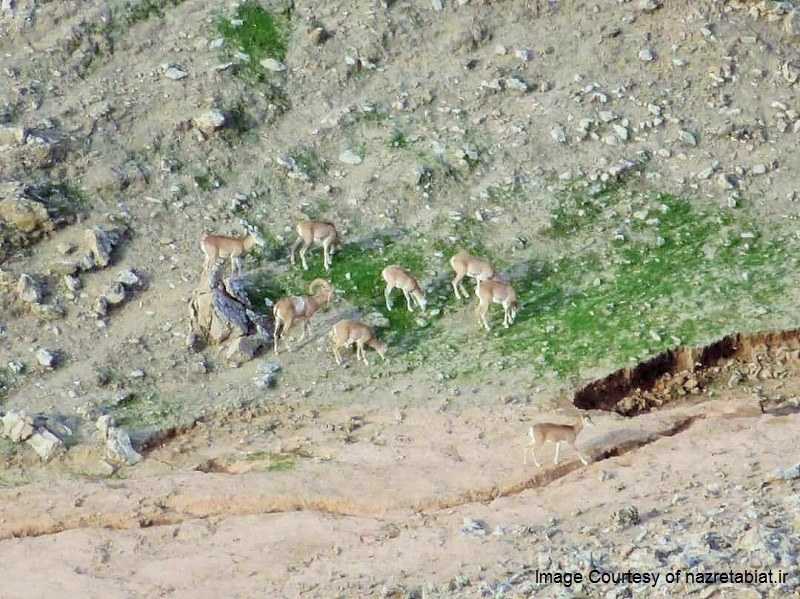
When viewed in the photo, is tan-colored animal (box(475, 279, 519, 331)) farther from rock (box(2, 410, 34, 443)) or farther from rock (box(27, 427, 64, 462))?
Answer: rock (box(2, 410, 34, 443))

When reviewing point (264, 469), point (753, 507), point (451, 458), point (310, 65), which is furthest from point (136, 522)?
point (310, 65)

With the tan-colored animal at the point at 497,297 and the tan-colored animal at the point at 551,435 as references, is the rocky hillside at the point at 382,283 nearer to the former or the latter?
the tan-colored animal at the point at 497,297

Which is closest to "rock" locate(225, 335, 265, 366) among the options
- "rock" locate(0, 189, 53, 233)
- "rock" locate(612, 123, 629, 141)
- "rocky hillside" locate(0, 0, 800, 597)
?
"rocky hillside" locate(0, 0, 800, 597)

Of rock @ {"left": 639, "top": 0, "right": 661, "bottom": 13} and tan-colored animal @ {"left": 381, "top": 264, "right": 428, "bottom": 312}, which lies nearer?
tan-colored animal @ {"left": 381, "top": 264, "right": 428, "bottom": 312}

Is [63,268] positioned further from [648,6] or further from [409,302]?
[648,6]

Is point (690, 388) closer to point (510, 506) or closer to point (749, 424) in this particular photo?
point (749, 424)

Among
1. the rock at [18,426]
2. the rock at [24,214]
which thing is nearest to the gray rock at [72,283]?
the rock at [24,214]
